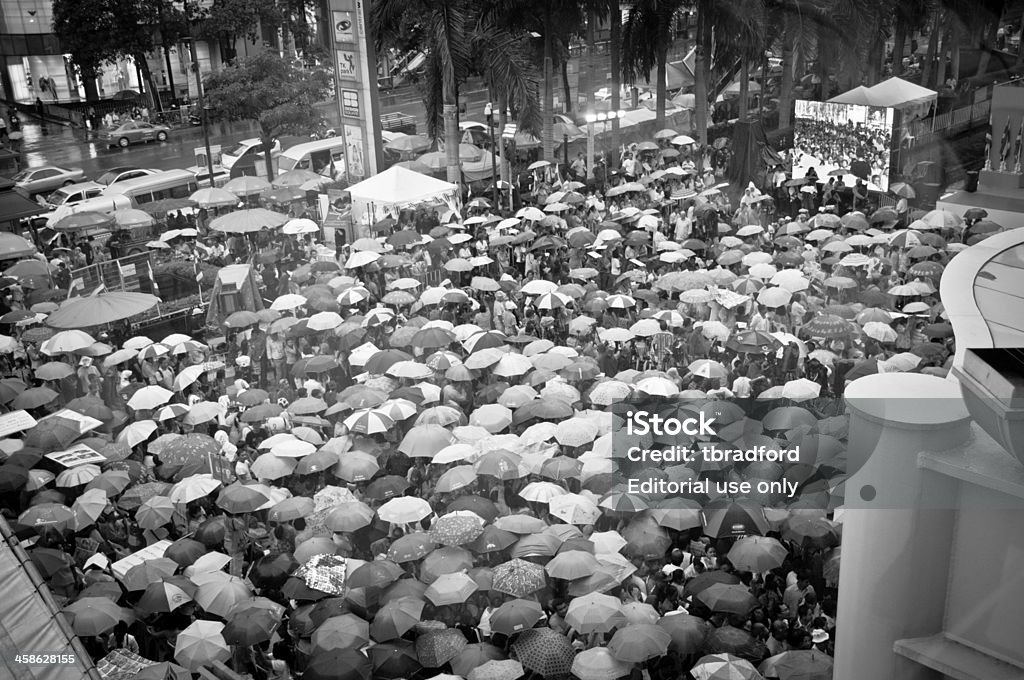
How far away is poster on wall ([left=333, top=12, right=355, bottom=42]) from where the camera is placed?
86.7 feet

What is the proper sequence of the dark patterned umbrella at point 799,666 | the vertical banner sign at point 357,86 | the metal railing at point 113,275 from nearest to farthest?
the dark patterned umbrella at point 799,666
the metal railing at point 113,275
the vertical banner sign at point 357,86

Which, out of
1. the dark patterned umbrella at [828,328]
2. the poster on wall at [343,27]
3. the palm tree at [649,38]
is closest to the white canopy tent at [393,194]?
the poster on wall at [343,27]

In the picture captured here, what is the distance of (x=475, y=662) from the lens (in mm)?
9156

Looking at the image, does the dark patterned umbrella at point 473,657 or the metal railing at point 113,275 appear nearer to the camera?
the dark patterned umbrella at point 473,657

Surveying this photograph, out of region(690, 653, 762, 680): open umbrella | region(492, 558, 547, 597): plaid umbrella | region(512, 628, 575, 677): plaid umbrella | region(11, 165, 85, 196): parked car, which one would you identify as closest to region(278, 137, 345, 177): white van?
region(11, 165, 85, 196): parked car

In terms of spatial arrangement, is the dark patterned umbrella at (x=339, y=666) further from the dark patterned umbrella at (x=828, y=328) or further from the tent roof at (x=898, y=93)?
the tent roof at (x=898, y=93)

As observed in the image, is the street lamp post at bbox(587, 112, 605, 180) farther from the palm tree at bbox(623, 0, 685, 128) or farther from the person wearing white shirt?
the person wearing white shirt

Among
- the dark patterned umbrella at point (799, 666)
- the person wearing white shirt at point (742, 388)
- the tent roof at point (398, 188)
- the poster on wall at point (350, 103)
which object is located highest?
the poster on wall at point (350, 103)

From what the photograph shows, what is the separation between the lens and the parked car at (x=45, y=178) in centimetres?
3066

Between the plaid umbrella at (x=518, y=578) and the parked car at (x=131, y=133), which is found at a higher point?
the parked car at (x=131, y=133)

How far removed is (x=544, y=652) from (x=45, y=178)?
27405 mm

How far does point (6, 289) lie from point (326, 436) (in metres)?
10.1

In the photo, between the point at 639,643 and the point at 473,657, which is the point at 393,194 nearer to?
the point at 473,657

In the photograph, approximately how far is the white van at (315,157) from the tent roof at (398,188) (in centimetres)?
737
